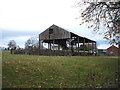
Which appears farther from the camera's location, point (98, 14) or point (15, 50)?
point (15, 50)

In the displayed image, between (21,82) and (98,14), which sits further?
(98,14)

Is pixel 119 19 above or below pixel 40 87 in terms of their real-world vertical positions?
above

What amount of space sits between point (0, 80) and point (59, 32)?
26.3m

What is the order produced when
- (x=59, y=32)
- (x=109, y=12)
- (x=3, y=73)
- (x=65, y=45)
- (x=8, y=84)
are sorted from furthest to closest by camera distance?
(x=65, y=45) < (x=59, y=32) < (x=109, y=12) < (x=3, y=73) < (x=8, y=84)

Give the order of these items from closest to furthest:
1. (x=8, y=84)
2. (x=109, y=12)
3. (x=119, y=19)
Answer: (x=8, y=84) → (x=119, y=19) → (x=109, y=12)

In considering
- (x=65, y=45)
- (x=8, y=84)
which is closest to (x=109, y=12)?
(x=8, y=84)

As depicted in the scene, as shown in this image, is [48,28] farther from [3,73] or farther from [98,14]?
[3,73]

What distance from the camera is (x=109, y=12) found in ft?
35.8

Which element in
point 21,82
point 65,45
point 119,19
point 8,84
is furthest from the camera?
point 65,45

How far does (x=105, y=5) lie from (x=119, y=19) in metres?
1.63

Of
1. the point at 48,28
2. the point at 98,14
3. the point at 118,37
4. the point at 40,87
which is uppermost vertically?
the point at 48,28

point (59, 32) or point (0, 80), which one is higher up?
point (59, 32)

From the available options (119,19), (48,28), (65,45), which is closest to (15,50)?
(48,28)

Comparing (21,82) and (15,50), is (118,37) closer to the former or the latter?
(21,82)
